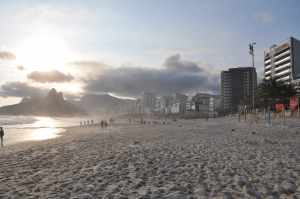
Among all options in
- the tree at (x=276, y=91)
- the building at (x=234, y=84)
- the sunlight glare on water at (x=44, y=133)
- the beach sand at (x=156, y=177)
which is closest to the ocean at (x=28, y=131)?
the sunlight glare on water at (x=44, y=133)

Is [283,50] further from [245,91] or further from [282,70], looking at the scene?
[245,91]

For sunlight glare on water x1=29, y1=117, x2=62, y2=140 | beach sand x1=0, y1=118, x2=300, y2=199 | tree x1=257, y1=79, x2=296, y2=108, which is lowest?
sunlight glare on water x1=29, y1=117, x2=62, y2=140

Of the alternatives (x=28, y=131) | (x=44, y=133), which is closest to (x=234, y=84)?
(x=28, y=131)

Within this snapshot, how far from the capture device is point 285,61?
99938mm

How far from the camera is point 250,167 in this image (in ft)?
26.6

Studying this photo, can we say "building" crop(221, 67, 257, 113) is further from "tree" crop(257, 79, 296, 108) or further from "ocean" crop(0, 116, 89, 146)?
"ocean" crop(0, 116, 89, 146)

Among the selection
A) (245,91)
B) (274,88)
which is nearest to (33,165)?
(274,88)

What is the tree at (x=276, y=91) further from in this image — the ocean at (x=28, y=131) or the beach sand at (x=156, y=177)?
the beach sand at (x=156, y=177)

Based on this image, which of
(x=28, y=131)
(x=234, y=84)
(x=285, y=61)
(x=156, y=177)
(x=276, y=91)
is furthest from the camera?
(x=234, y=84)

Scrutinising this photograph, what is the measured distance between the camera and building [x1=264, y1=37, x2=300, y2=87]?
9519 centimetres

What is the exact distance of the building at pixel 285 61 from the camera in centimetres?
9519

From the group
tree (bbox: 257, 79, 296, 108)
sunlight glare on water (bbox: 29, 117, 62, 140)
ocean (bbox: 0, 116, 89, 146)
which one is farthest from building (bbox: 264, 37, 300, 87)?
sunlight glare on water (bbox: 29, 117, 62, 140)

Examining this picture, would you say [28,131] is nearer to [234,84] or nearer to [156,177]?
[156,177]

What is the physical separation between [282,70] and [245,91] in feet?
225
